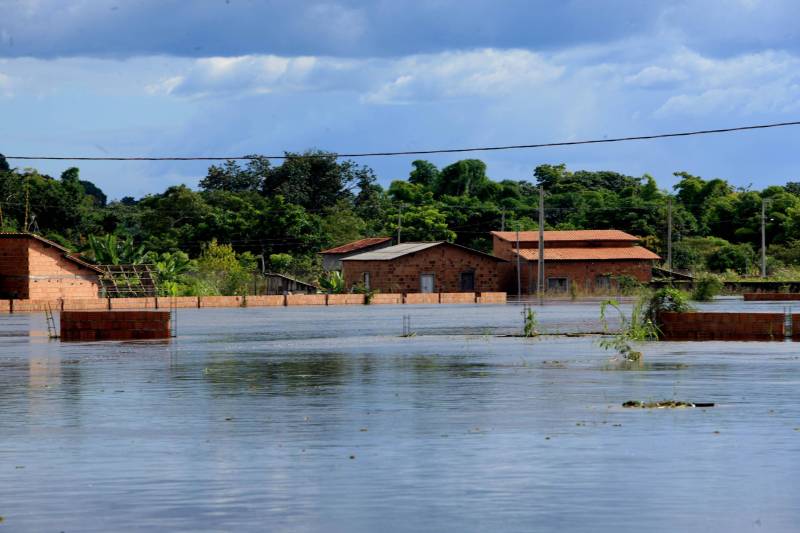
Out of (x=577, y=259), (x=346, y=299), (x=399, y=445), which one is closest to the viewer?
(x=399, y=445)

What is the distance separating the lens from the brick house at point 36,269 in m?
73.8

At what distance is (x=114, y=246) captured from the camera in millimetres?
81562

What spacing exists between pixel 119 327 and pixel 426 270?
6324cm

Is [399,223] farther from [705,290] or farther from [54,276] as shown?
[54,276]

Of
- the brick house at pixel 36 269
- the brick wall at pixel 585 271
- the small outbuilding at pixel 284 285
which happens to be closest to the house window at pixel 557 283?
the brick wall at pixel 585 271

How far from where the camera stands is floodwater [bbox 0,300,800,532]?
33.2 feet

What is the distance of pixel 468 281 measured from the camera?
101 metres

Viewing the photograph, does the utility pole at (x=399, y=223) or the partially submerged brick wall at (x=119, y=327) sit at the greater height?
the utility pole at (x=399, y=223)

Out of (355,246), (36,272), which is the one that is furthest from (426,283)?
(36,272)

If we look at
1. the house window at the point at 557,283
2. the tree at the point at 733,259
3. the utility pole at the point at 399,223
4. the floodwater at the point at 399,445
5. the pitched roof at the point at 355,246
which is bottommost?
the floodwater at the point at 399,445

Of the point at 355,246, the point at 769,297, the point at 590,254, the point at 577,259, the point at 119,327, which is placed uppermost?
the point at 355,246

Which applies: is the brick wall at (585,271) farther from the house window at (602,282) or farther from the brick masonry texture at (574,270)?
the house window at (602,282)

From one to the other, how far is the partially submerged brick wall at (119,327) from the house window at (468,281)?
212 feet

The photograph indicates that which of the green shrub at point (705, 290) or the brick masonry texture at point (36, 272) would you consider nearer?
the brick masonry texture at point (36, 272)
